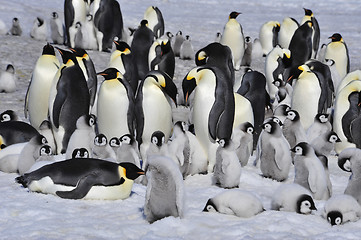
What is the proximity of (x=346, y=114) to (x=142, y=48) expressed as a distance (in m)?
5.89

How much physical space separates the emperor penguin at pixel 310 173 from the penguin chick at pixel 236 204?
1.08 metres

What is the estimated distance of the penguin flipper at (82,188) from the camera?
15.9ft

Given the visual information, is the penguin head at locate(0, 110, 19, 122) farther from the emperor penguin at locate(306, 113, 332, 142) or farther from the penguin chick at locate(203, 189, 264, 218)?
the penguin chick at locate(203, 189, 264, 218)

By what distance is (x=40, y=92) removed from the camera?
26.3 feet

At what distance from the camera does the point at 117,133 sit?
741cm

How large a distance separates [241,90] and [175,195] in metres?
4.49

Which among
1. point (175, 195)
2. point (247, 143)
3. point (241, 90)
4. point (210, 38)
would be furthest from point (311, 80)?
point (210, 38)

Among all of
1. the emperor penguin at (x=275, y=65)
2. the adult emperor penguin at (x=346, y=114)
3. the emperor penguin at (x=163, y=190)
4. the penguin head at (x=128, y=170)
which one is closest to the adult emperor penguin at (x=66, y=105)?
the penguin head at (x=128, y=170)

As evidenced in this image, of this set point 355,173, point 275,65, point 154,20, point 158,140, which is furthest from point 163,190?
point 154,20

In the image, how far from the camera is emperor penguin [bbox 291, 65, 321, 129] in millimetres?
9359

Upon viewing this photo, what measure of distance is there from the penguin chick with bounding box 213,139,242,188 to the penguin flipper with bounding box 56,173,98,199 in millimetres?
1507

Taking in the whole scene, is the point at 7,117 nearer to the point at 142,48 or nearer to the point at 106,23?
the point at 142,48

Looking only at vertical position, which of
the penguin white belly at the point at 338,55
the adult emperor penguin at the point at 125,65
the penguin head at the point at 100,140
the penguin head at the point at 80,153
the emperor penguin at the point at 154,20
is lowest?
the penguin head at the point at 80,153

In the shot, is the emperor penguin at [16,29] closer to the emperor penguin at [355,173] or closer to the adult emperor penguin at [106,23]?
the adult emperor penguin at [106,23]
